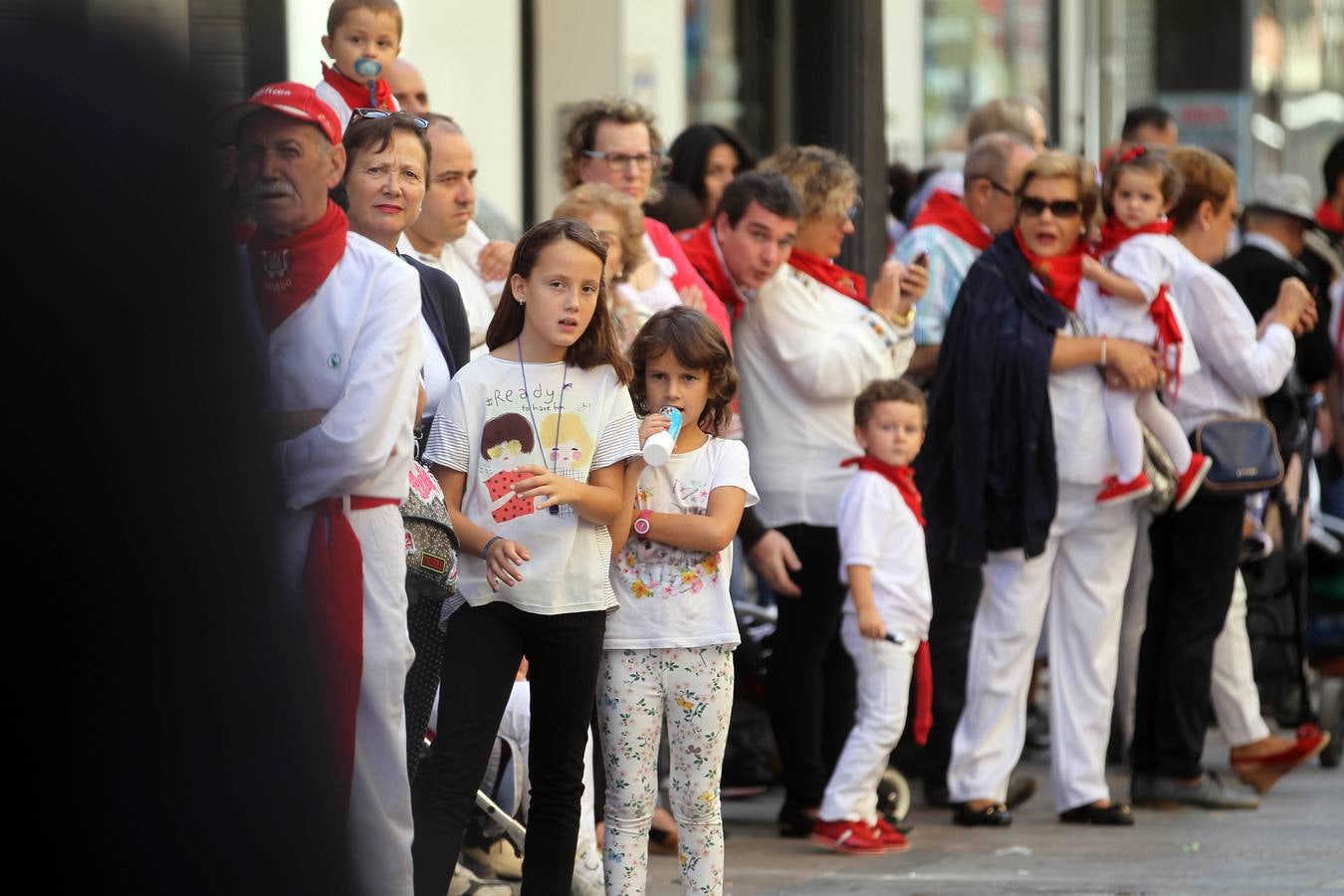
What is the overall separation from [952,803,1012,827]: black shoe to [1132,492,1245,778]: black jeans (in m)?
0.64

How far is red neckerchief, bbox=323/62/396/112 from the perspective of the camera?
16.3ft

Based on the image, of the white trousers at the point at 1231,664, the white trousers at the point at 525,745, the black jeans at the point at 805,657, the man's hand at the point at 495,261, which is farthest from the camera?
the white trousers at the point at 1231,664

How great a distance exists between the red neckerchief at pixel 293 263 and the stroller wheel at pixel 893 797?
131 inches

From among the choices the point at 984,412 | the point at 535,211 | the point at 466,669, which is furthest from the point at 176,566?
the point at 535,211

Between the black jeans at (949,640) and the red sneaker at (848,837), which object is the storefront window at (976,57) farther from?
the red sneaker at (848,837)

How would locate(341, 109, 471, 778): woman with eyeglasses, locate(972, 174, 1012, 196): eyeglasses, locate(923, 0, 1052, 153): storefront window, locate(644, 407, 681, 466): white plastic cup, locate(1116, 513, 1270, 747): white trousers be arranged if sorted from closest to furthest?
locate(341, 109, 471, 778): woman with eyeglasses
locate(644, 407, 681, 466): white plastic cup
locate(1116, 513, 1270, 747): white trousers
locate(972, 174, 1012, 196): eyeglasses
locate(923, 0, 1052, 153): storefront window

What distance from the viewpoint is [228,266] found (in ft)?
5.09

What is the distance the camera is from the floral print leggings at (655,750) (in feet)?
14.9

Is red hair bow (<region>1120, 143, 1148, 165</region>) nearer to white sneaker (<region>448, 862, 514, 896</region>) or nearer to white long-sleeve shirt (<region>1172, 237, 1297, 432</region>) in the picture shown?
white long-sleeve shirt (<region>1172, 237, 1297, 432</region>)

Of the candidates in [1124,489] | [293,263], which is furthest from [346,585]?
[1124,489]

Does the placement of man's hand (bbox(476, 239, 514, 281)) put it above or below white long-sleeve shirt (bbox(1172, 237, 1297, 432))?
above

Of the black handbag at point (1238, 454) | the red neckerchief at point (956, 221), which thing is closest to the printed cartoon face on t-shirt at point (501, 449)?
the black handbag at point (1238, 454)

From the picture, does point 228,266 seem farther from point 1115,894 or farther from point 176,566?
point 1115,894

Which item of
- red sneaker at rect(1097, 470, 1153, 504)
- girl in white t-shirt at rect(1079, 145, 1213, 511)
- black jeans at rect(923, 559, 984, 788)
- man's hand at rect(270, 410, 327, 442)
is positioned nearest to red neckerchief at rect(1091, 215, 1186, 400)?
girl in white t-shirt at rect(1079, 145, 1213, 511)
